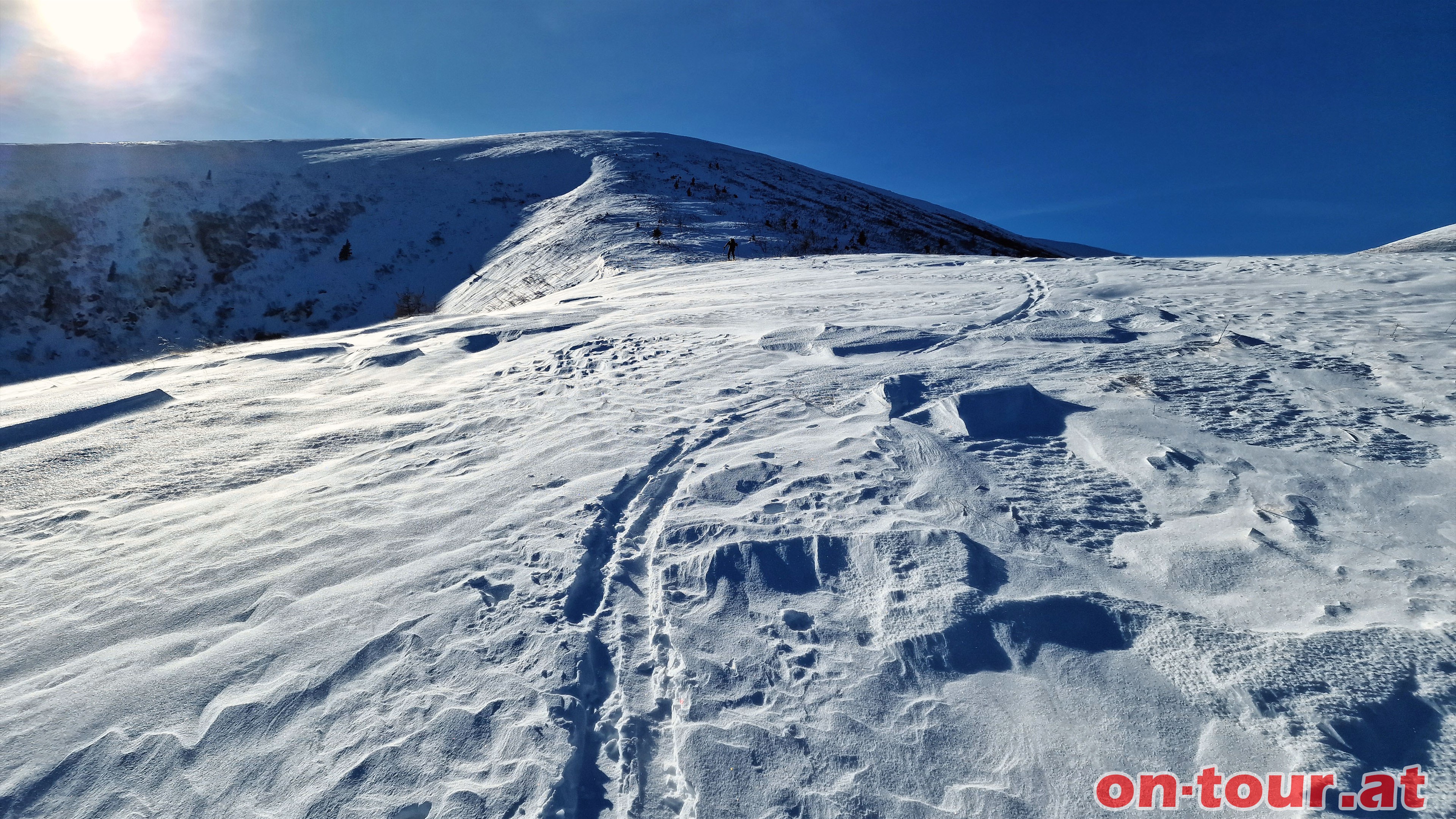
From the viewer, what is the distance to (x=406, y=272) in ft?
59.3

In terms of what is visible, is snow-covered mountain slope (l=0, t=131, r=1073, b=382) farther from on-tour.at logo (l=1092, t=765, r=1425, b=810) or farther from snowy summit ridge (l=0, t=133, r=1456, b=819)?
on-tour.at logo (l=1092, t=765, r=1425, b=810)

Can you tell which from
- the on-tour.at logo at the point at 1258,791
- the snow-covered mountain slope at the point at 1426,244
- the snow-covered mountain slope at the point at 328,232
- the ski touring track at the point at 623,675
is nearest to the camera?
the on-tour.at logo at the point at 1258,791

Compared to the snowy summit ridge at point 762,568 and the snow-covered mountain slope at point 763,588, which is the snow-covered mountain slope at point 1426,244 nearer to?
the snowy summit ridge at point 762,568

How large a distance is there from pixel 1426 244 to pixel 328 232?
2735cm

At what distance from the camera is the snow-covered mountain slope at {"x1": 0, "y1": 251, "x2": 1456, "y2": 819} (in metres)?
1.88

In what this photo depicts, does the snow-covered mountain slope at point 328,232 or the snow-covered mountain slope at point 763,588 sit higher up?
the snow-covered mountain slope at point 328,232

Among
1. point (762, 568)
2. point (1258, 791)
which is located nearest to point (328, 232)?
point (762, 568)

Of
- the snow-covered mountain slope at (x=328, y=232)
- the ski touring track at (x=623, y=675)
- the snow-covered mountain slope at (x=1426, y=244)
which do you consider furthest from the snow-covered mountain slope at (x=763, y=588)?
the snow-covered mountain slope at (x=328, y=232)

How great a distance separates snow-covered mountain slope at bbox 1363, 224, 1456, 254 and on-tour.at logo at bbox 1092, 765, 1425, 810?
9.08 metres

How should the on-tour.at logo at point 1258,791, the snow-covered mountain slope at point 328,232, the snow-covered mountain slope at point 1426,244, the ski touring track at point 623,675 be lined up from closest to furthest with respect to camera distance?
the on-tour.at logo at point 1258,791 → the ski touring track at point 623,675 → the snow-covered mountain slope at point 1426,244 → the snow-covered mountain slope at point 328,232

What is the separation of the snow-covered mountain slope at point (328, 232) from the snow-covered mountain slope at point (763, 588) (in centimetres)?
938

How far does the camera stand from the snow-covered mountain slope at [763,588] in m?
1.88

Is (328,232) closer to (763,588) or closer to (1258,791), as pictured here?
(763,588)

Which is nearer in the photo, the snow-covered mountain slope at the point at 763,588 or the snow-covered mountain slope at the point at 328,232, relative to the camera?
the snow-covered mountain slope at the point at 763,588
